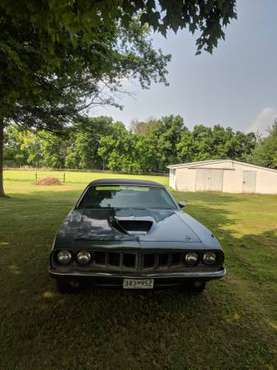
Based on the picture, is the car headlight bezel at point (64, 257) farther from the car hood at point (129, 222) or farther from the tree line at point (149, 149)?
the tree line at point (149, 149)

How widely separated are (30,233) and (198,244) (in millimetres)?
4947

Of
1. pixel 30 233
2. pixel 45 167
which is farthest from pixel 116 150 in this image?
pixel 30 233

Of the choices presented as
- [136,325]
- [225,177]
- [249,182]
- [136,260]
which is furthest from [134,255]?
[249,182]

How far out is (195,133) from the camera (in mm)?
53781

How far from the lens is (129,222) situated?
3.57 meters

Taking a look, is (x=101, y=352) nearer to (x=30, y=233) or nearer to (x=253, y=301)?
(x=253, y=301)

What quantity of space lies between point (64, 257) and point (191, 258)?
1225 mm

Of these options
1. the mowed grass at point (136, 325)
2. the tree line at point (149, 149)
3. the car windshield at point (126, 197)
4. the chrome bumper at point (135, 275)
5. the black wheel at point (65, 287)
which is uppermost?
the tree line at point (149, 149)

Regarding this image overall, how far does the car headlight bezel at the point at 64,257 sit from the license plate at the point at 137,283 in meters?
0.57

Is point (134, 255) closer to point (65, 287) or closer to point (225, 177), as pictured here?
point (65, 287)

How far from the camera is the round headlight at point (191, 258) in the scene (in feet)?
10.1

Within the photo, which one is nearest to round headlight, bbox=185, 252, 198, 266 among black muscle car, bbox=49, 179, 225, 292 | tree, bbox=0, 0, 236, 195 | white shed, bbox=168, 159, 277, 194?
black muscle car, bbox=49, 179, 225, 292

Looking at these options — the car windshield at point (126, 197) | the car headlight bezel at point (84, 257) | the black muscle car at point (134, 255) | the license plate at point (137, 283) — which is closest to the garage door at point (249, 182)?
the car windshield at point (126, 197)

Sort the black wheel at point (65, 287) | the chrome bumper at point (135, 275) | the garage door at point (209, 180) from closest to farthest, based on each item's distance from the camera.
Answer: the chrome bumper at point (135, 275), the black wheel at point (65, 287), the garage door at point (209, 180)
